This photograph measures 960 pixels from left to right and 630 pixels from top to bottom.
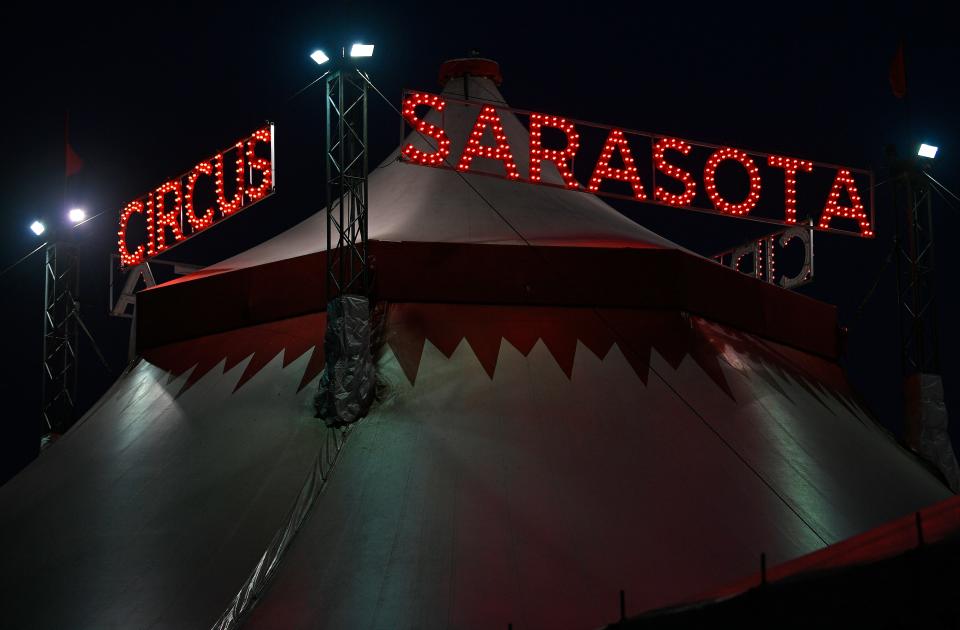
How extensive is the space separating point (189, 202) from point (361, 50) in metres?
2.80

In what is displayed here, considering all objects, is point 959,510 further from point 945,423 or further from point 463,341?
point 945,423

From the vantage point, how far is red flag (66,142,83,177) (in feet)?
47.7

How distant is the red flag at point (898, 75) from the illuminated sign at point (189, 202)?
6.23 meters

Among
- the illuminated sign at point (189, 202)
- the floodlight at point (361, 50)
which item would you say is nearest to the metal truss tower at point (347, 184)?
→ the floodlight at point (361, 50)

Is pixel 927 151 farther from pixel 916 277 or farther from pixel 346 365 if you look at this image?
pixel 346 365

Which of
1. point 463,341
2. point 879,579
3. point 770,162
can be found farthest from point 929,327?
point 879,579

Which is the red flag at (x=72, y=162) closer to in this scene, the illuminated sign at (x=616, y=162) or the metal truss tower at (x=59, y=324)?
the metal truss tower at (x=59, y=324)

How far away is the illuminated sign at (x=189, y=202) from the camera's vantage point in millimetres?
11812

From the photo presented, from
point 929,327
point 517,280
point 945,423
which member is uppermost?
point 517,280

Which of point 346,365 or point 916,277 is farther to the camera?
A: point 916,277

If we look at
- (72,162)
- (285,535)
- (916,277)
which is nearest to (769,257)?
(916,277)

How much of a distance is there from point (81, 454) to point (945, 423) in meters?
7.46

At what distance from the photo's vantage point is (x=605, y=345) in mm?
10734

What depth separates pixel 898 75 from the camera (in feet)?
45.3
